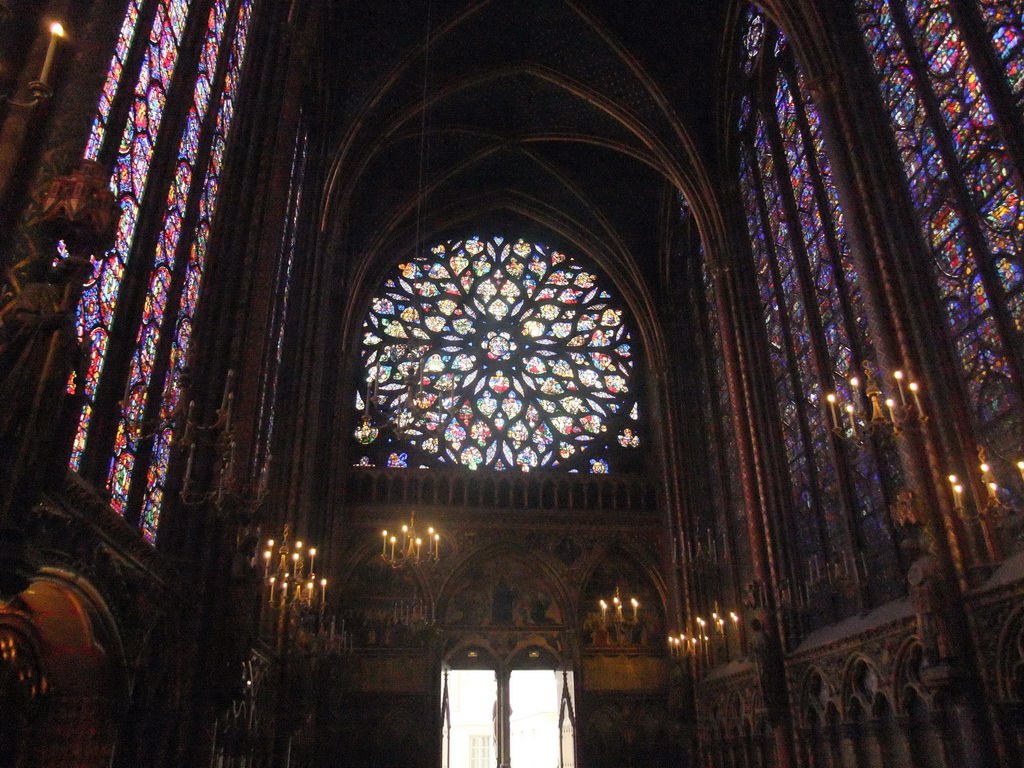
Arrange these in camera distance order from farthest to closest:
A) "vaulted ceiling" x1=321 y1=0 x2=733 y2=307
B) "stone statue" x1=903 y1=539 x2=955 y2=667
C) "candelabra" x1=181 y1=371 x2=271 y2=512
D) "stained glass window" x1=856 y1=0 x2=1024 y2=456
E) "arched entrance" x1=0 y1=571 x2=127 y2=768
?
1. "vaulted ceiling" x1=321 y1=0 x2=733 y2=307
2. "stained glass window" x1=856 y1=0 x2=1024 y2=456
3. "stone statue" x1=903 y1=539 x2=955 y2=667
4. "candelabra" x1=181 y1=371 x2=271 y2=512
5. "arched entrance" x1=0 y1=571 x2=127 y2=768

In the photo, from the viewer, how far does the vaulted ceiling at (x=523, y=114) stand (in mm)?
19531

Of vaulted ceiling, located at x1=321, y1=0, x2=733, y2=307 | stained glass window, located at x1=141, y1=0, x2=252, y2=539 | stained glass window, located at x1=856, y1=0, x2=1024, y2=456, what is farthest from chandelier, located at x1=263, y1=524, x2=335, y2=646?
stained glass window, located at x1=856, y1=0, x2=1024, y2=456

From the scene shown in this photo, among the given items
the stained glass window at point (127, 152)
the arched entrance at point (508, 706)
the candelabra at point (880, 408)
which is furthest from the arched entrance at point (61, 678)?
the arched entrance at point (508, 706)

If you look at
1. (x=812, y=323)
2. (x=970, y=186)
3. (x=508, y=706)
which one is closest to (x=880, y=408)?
(x=970, y=186)

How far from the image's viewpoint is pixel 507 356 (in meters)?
24.4

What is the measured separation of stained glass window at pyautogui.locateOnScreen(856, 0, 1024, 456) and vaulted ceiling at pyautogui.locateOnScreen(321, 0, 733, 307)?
7532 millimetres

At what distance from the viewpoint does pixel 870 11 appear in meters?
13.9

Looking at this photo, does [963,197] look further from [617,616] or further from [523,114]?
[523,114]

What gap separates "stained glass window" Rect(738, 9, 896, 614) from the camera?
45.8 feet

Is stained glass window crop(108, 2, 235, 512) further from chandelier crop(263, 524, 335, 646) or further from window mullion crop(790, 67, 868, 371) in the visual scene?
window mullion crop(790, 67, 868, 371)

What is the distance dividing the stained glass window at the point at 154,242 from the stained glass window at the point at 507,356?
11787 mm

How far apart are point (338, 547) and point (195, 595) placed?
11.5 metres

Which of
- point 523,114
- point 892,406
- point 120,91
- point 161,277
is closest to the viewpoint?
point 120,91

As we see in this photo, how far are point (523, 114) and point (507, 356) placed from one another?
680cm
